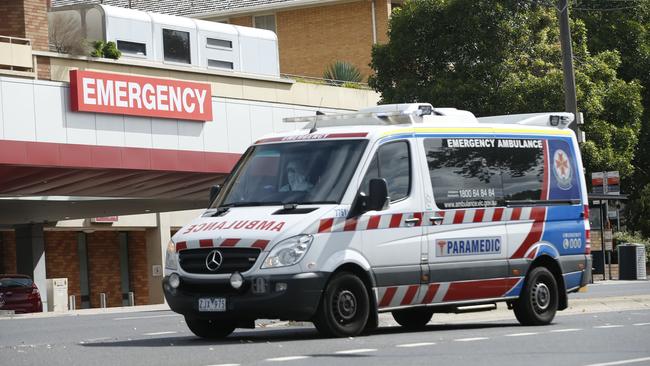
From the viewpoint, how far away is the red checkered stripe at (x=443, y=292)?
50.8 feet

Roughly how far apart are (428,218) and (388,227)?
26.1 inches

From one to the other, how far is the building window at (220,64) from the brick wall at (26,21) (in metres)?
6.91

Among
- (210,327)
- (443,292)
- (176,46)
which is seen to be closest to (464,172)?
(443,292)

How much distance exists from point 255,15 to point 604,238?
23.9 metres

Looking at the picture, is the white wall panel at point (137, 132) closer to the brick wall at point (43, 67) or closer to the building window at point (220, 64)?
the brick wall at point (43, 67)

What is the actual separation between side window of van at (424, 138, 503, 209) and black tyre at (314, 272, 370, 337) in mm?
1668

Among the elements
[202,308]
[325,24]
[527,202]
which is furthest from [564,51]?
[325,24]

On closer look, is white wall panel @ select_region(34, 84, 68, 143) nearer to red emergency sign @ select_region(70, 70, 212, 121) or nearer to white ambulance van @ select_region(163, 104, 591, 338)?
red emergency sign @ select_region(70, 70, 212, 121)

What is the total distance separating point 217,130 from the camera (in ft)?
131

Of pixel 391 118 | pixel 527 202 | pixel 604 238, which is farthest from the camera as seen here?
pixel 604 238

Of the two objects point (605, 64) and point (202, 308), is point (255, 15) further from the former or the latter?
point (202, 308)

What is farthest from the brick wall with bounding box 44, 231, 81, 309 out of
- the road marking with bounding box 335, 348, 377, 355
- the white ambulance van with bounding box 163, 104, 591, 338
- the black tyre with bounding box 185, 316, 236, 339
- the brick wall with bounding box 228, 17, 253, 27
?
the road marking with bounding box 335, 348, 377, 355

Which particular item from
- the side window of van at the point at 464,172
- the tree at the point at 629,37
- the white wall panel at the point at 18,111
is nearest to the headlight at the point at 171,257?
the side window of van at the point at 464,172

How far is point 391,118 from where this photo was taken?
16.1m
